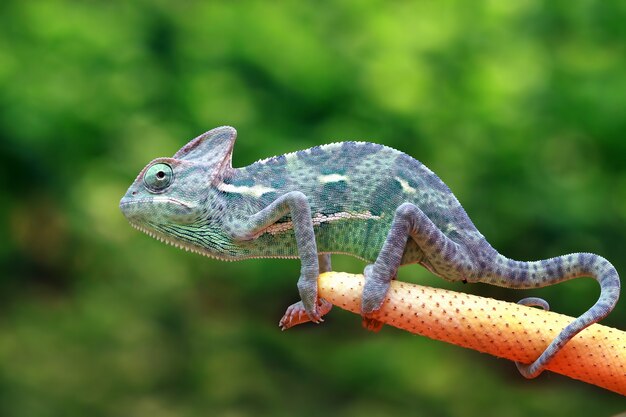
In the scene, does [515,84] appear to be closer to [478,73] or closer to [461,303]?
[478,73]

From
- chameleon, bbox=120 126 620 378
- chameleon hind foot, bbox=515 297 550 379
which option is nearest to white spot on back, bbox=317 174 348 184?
chameleon, bbox=120 126 620 378

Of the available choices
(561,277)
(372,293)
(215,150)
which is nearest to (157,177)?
(215,150)

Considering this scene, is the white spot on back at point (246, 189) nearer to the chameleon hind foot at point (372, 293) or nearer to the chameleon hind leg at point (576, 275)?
the chameleon hind foot at point (372, 293)

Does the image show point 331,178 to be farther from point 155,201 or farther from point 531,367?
point 531,367

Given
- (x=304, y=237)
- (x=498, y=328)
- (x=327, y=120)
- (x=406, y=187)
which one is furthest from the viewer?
(x=327, y=120)

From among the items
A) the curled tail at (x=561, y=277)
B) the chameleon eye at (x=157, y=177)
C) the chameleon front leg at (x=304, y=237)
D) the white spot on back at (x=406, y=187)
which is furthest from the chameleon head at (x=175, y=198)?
the curled tail at (x=561, y=277)

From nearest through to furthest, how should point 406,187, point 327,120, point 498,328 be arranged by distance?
point 498,328
point 406,187
point 327,120
